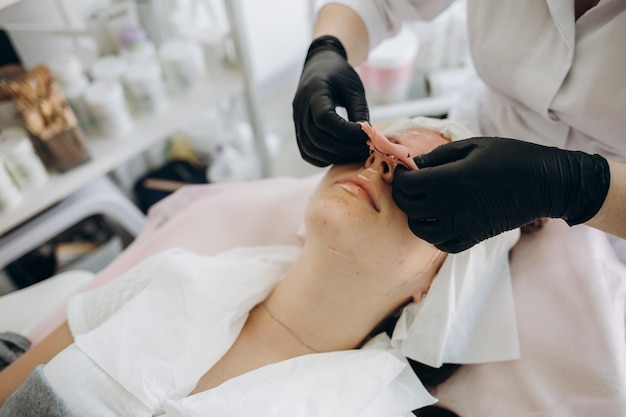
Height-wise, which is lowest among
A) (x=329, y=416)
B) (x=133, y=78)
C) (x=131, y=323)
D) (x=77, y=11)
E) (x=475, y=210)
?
(x=329, y=416)

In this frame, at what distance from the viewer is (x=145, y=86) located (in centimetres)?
144

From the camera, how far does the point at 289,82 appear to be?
2941 mm

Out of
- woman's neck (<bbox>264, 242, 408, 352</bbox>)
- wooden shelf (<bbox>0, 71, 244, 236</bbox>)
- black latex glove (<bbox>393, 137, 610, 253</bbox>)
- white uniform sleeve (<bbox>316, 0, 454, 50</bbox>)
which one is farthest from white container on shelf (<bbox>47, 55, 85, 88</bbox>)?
black latex glove (<bbox>393, 137, 610, 253</bbox>)

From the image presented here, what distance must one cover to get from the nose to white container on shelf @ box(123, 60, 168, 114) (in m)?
0.95

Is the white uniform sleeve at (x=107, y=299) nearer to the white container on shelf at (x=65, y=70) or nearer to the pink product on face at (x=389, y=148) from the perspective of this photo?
the pink product on face at (x=389, y=148)

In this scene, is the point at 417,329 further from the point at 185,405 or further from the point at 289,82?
the point at 289,82

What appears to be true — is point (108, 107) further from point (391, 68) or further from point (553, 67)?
point (553, 67)

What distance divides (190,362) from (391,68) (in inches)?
51.2

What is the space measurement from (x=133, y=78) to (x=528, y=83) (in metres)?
1.19

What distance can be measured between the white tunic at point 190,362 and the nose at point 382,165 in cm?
36

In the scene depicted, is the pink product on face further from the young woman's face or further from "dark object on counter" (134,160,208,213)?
"dark object on counter" (134,160,208,213)

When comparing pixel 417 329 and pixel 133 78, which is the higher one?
pixel 133 78

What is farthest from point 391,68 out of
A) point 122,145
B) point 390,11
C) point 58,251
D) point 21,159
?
point 58,251

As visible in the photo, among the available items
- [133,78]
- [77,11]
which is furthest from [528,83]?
[77,11]
